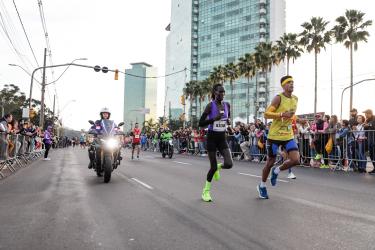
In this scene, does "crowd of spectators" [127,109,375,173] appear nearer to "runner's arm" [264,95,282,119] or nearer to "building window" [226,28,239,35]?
"runner's arm" [264,95,282,119]

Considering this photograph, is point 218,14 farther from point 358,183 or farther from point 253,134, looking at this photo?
point 358,183

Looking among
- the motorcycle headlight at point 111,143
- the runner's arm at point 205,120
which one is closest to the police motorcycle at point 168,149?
the motorcycle headlight at point 111,143

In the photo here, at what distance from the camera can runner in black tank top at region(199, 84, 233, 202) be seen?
7.20 meters

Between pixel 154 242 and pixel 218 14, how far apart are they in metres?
135

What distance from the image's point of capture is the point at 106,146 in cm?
1041

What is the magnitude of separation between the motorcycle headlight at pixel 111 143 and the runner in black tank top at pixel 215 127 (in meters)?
3.85

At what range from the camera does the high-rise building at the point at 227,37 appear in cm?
12325

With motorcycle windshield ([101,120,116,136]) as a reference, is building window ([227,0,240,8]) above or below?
above

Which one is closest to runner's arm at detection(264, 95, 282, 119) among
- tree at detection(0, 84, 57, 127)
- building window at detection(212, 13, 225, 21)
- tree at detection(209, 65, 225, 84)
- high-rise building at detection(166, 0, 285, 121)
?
tree at detection(209, 65, 225, 84)

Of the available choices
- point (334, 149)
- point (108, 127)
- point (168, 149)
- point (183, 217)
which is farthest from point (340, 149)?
point (183, 217)

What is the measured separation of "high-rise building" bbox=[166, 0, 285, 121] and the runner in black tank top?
346 ft

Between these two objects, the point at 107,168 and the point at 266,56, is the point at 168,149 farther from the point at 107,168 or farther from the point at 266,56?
the point at 266,56

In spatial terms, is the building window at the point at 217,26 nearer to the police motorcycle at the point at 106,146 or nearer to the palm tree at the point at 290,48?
the palm tree at the point at 290,48

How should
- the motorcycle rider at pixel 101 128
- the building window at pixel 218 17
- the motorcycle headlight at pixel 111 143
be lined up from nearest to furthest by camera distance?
the motorcycle headlight at pixel 111 143 < the motorcycle rider at pixel 101 128 < the building window at pixel 218 17
